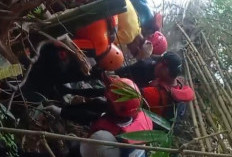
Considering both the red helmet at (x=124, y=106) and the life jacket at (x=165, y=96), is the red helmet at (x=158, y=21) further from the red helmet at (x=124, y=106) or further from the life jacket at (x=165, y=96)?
the red helmet at (x=124, y=106)

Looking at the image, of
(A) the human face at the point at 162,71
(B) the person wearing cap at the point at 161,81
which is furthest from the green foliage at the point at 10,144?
(A) the human face at the point at 162,71

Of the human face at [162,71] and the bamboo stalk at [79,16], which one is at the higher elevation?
the bamboo stalk at [79,16]

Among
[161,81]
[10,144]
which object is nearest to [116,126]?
[10,144]

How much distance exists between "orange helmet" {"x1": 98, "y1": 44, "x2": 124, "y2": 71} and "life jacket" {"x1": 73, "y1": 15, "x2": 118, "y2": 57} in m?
0.11

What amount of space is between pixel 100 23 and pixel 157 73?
0.77 meters

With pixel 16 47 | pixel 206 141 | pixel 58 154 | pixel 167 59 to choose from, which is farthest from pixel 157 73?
pixel 16 47

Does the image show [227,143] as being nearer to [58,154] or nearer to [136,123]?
[136,123]

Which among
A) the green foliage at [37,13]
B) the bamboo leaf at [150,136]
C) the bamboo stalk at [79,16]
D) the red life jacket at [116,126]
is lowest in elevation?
the red life jacket at [116,126]

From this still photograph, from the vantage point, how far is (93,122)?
230cm

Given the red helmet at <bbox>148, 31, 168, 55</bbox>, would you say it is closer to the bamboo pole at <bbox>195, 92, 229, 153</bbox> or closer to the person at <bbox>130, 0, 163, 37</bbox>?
the person at <bbox>130, 0, 163, 37</bbox>

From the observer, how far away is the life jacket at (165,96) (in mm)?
2557

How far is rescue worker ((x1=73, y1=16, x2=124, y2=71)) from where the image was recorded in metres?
2.12

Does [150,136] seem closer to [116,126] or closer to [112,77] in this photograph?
[116,126]

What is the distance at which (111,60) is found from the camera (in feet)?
7.73
